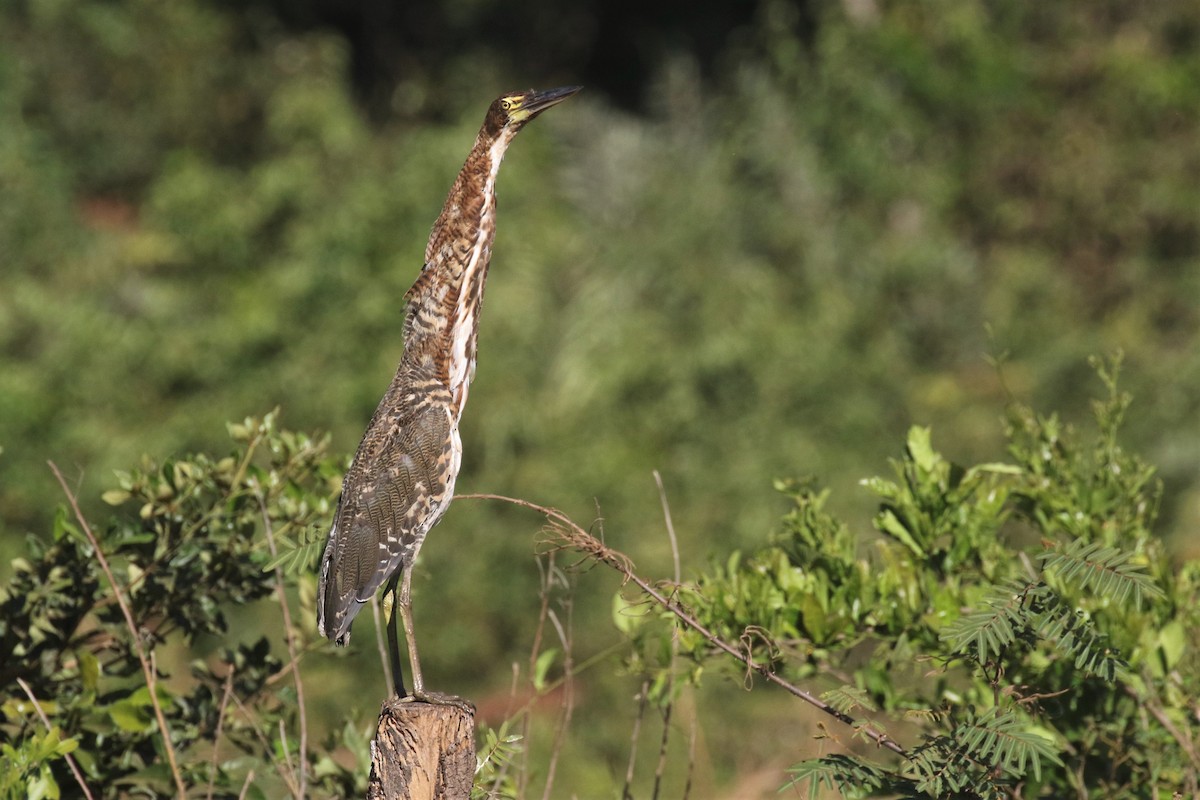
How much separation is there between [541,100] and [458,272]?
19.3 inches

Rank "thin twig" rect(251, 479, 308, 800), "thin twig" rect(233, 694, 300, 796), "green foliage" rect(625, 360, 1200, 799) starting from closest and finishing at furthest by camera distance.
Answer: "thin twig" rect(251, 479, 308, 800) → "thin twig" rect(233, 694, 300, 796) → "green foliage" rect(625, 360, 1200, 799)

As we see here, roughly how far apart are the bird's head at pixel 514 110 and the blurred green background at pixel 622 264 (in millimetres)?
4758

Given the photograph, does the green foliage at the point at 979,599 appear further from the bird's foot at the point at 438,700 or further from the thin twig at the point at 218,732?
the thin twig at the point at 218,732

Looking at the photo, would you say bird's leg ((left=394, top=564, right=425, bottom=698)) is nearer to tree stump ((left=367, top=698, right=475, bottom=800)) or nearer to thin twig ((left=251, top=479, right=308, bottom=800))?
tree stump ((left=367, top=698, right=475, bottom=800))

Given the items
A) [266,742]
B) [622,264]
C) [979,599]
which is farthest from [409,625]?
[622,264]

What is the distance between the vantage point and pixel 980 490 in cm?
428

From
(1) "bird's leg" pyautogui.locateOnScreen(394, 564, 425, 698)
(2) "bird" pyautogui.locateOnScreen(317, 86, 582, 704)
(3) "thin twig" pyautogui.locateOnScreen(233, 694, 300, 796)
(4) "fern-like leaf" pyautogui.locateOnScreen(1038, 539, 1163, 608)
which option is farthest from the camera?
(3) "thin twig" pyautogui.locateOnScreen(233, 694, 300, 796)

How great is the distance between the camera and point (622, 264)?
1213cm

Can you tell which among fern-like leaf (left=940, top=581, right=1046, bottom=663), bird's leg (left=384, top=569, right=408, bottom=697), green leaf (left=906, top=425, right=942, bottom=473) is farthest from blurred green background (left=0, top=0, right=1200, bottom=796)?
fern-like leaf (left=940, top=581, right=1046, bottom=663)

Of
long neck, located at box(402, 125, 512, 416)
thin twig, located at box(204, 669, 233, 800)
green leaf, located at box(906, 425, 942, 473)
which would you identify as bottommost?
thin twig, located at box(204, 669, 233, 800)

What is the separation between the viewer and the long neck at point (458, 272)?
12.4ft

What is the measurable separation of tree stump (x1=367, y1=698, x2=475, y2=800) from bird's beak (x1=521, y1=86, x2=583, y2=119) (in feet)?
4.93

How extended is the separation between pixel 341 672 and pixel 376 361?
7.92 ft

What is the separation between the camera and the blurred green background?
10258mm
